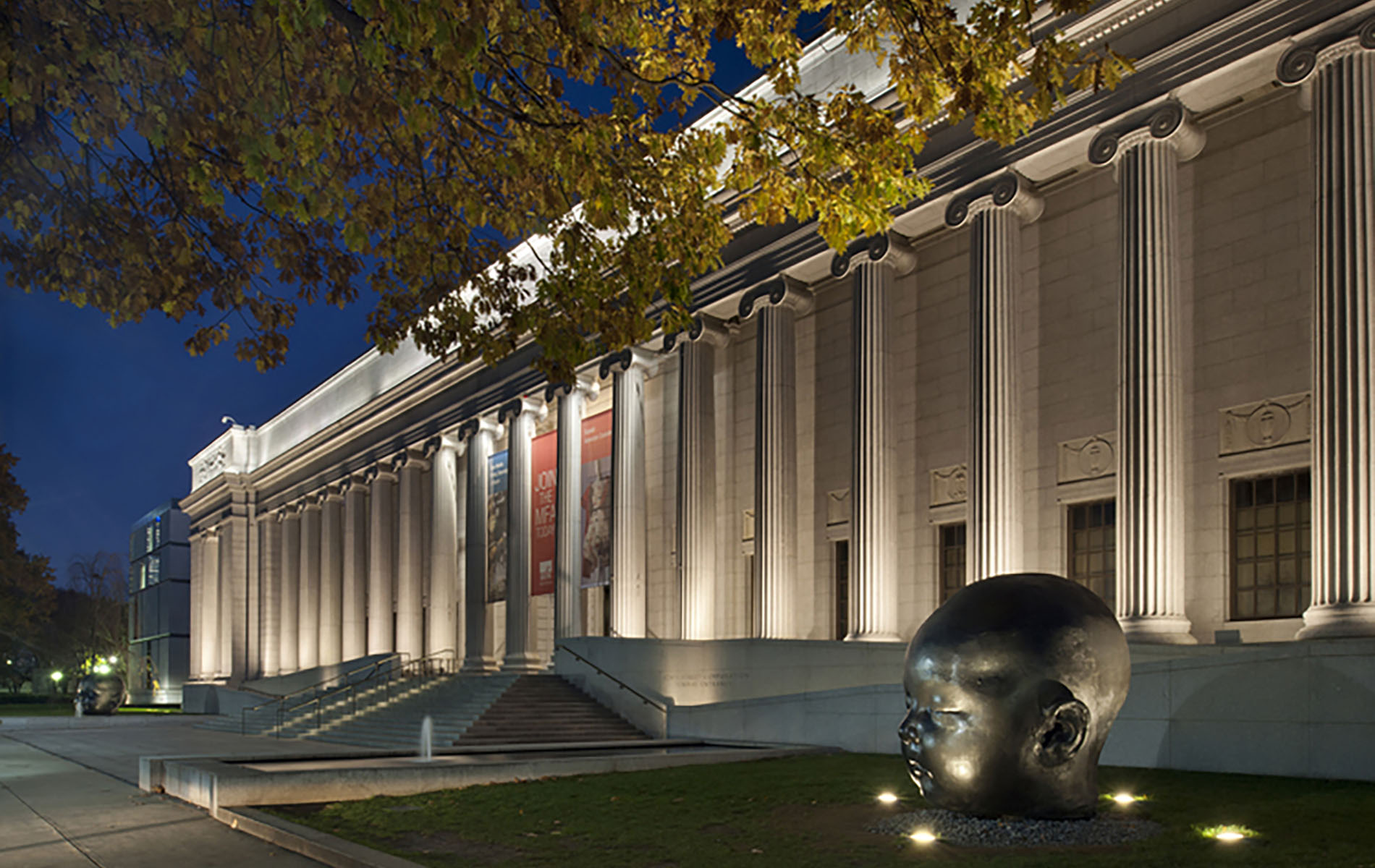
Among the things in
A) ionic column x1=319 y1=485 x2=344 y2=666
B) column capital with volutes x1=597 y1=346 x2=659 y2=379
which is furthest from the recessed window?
ionic column x1=319 y1=485 x2=344 y2=666

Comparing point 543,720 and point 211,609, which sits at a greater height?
point 543,720

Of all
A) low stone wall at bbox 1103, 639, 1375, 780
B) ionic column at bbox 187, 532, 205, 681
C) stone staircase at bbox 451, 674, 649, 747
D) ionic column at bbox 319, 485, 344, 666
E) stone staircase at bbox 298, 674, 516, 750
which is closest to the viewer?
low stone wall at bbox 1103, 639, 1375, 780

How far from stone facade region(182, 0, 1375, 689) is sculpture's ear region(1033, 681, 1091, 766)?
339 inches

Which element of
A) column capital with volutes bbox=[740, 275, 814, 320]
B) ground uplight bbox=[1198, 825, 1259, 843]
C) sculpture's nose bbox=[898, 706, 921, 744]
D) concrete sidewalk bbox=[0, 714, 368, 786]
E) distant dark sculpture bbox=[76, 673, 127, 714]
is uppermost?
column capital with volutes bbox=[740, 275, 814, 320]

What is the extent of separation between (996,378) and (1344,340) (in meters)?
6.47

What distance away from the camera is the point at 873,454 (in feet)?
79.0

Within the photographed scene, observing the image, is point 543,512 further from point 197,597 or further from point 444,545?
point 197,597

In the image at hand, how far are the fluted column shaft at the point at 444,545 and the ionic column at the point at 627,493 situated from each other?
11.9 m

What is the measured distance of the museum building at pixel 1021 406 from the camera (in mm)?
17484

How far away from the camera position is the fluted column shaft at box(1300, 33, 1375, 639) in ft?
51.4

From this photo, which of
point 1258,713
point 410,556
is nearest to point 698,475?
point 1258,713

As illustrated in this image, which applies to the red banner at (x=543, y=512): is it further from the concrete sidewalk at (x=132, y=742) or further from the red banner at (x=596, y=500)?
the concrete sidewalk at (x=132, y=742)

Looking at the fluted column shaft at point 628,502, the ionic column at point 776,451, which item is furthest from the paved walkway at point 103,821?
the ionic column at point 776,451

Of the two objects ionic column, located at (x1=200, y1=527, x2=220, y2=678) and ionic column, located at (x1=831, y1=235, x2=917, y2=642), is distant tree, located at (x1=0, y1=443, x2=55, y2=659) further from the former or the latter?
ionic column, located at (x1=831, y1=235, x2=917, y2=642)
